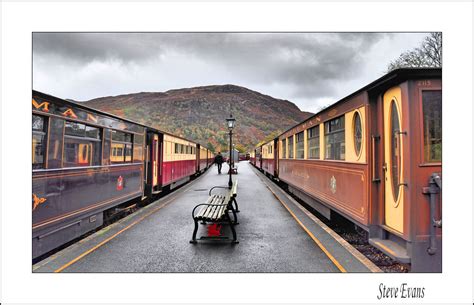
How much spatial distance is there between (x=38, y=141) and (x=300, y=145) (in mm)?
6986

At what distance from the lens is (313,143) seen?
7020 millimetres

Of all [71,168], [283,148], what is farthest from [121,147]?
[283,148]

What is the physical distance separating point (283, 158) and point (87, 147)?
347 inches

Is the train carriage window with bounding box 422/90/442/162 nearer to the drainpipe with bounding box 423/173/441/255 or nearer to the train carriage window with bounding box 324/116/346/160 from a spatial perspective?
the drainpipe with bounding box 423/173/441/255

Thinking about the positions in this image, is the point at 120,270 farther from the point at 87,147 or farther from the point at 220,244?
the point at 87,147

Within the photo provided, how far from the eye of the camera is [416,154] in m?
3.30

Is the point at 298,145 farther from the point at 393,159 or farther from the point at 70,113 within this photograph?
the point at 70,113

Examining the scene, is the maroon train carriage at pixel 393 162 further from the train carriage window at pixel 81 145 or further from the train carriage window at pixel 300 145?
the train carriage window at pixel 81 145

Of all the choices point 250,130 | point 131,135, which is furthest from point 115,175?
point 250,130

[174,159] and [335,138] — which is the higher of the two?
[335,138]

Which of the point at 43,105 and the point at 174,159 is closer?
the point at 43,105

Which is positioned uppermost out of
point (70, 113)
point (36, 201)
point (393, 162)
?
point (70, 113)

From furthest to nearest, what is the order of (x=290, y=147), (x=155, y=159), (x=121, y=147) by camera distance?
(x=290, y=147)
(x=155, y=159)
(x=121, y=147)

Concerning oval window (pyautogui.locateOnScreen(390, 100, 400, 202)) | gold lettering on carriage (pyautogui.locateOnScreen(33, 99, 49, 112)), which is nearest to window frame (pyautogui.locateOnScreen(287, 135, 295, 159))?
oval window (pyautogui.locateOnScreen(390, 100, 400, 202))
